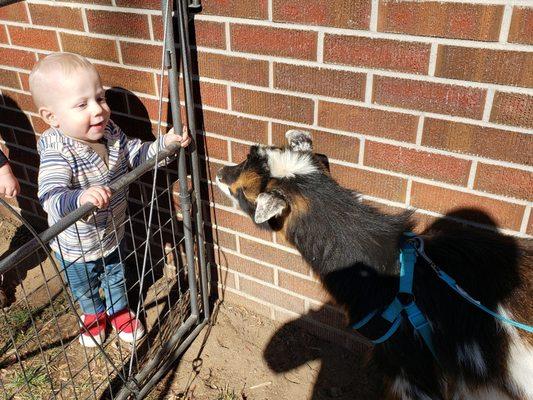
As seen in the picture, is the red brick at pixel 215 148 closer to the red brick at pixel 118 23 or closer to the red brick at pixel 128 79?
the red brick at pixel 128 79

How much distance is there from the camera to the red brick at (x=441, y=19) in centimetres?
204

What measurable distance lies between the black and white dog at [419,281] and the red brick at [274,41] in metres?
0.52

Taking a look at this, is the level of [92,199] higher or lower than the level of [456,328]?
higher

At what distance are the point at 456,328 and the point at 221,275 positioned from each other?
6.15 ft

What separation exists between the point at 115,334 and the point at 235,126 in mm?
1759

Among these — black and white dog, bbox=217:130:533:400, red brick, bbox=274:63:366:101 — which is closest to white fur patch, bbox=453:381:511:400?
black and white dog, bbox=217:130:533:400

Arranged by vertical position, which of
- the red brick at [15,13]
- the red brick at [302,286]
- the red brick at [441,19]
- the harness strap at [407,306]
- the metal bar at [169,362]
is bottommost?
the metal bar at [169,362]

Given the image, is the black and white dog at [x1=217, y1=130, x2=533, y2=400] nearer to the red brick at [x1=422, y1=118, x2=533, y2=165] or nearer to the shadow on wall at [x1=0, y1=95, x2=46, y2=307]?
the red brick at [x1=422, y1=118, x2=533, y2=165]

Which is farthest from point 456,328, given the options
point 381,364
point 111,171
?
point 111,171

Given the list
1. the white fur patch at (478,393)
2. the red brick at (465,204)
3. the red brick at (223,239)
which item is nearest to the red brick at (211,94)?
the red brick at (223,239)

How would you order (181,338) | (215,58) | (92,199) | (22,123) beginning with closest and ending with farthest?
(92,199) < (215,58) < (181,338) < (22,123)

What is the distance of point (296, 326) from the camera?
3.53 meters

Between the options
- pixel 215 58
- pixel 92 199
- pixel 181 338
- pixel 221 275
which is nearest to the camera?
pixel 92 199

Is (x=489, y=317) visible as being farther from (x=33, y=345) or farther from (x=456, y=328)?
(x=33, y=345)
